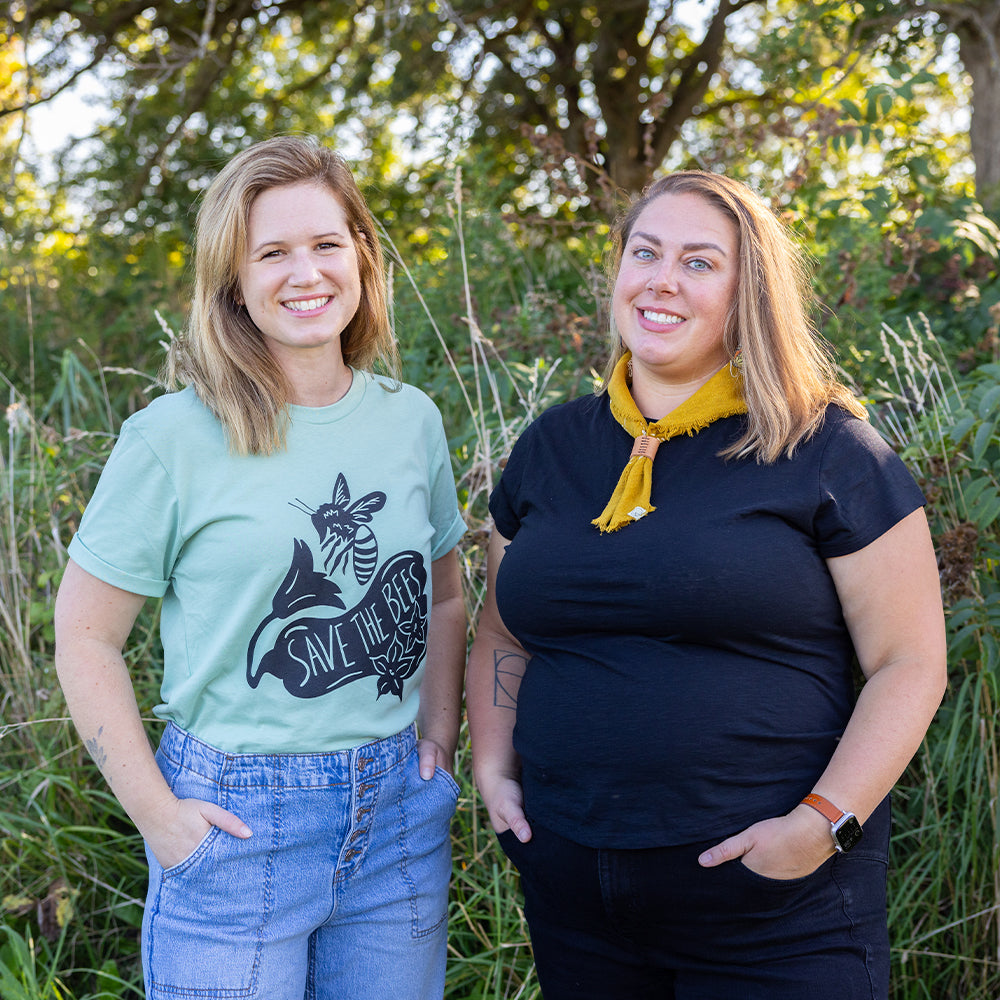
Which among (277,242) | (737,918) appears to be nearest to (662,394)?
(277,242)

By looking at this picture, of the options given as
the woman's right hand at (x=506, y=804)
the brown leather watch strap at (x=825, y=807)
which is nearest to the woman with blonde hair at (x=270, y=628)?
the woman's right hand at (x=506, y=804)

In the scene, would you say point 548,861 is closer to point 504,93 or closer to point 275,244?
point 275,244

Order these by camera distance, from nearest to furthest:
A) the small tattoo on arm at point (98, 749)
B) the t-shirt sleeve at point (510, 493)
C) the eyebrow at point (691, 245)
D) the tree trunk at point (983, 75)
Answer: the small tattoo on arm at point (98, 749) < the eyebrow at point (691, 245) < the t-shirt sleeve at point (510, 493) < the tree trunk at point (983, 75)

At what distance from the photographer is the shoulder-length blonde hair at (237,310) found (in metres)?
1.75

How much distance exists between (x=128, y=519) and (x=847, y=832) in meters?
1.31

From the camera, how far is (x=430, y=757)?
6.49 ft

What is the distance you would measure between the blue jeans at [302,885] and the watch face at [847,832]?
0.76m


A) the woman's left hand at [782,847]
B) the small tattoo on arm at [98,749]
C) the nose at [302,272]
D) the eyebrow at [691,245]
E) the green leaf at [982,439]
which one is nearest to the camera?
the woman's left hand at [782,847]

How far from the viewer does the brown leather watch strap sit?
160 centimetres

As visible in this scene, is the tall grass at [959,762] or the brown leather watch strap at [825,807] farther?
the tall grass at [959,762]

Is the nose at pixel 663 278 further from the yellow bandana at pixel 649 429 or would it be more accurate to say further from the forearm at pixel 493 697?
the forearm at pixel 493 697

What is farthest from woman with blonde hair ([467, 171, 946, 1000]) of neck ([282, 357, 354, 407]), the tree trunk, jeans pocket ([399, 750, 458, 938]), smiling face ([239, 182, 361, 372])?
the tree trunk

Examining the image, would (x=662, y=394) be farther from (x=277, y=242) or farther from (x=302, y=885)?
(x=302, y=885)

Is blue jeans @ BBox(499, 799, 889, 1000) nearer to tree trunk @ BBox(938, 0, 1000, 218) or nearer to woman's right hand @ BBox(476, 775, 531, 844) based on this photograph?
woman's right hand @ BBox(476, 775, 531, 844)
